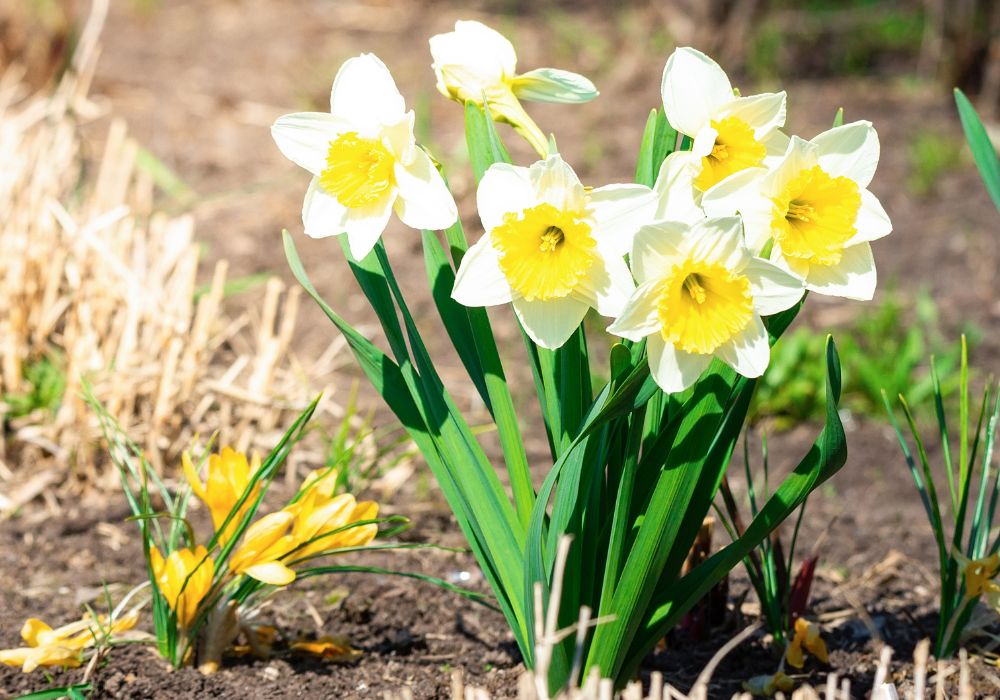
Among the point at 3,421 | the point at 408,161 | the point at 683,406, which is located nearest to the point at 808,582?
the point at 683,406

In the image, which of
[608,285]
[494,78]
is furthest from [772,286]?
[494,78]

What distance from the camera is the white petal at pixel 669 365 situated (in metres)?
1.12

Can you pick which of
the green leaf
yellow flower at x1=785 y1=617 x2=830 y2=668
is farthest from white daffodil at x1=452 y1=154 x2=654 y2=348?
yellow flower at x1=785 y1=617 x2=830 y2=668

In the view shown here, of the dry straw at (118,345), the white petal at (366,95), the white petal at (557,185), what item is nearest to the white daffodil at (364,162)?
the white petal at (366,95)

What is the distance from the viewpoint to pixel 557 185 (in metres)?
1.13

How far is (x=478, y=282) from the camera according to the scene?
3.87ft

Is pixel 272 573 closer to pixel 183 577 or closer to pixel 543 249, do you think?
pixel 183 577

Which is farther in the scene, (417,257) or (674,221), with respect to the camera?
(417,257)

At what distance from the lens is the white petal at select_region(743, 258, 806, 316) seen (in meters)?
1.12

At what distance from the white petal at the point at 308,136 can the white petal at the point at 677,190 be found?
0.38 metres

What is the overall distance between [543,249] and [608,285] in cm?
8

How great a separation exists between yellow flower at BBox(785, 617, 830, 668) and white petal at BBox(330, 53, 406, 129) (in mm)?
962

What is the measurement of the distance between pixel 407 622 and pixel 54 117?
2.64m

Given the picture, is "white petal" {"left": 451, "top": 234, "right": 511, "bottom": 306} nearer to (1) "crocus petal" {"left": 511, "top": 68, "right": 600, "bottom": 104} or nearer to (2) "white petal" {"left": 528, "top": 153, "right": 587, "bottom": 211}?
(2) "white petal" {"left": 528, "top": 153, "right": 587, "bottom": 211}
